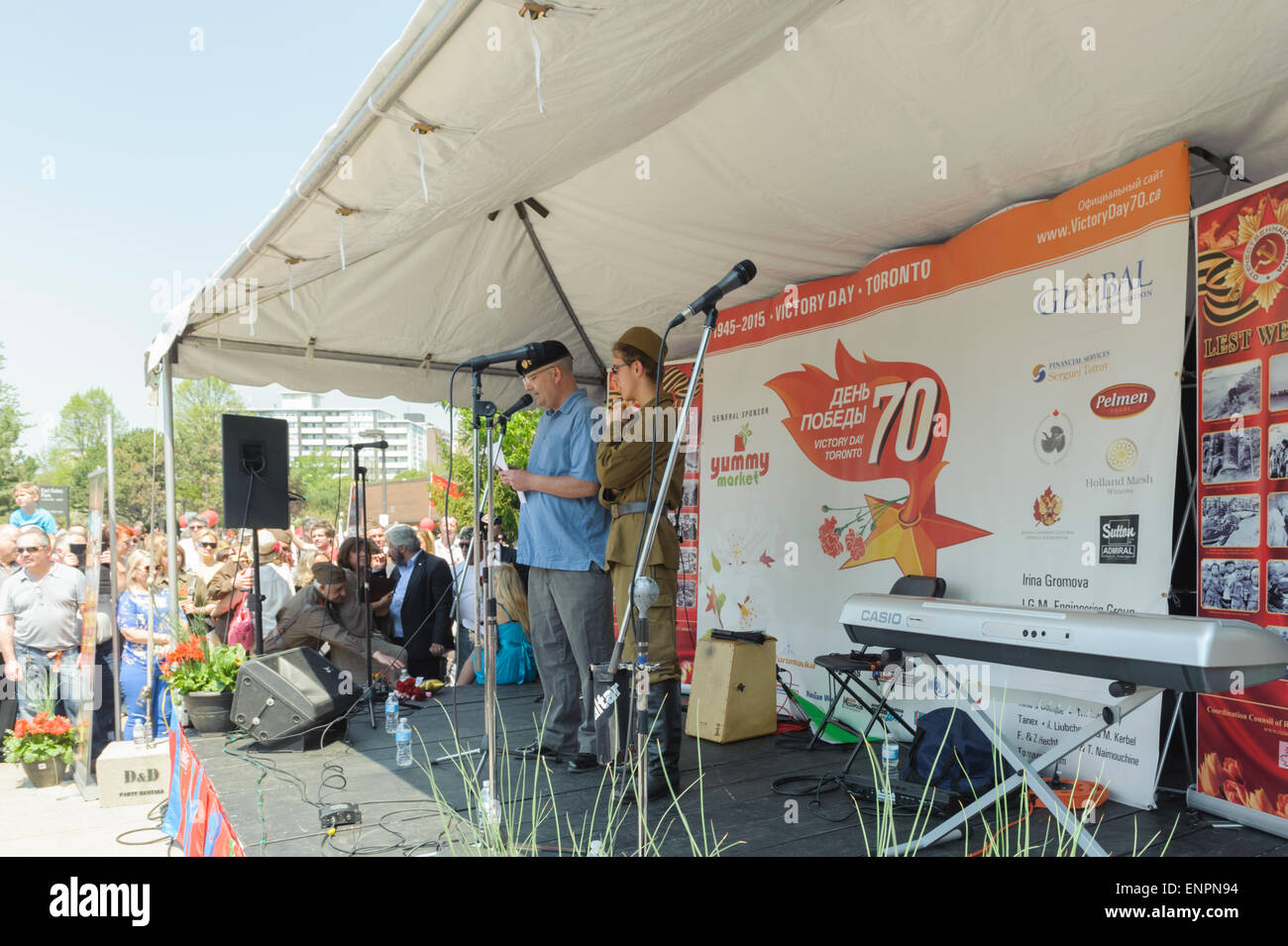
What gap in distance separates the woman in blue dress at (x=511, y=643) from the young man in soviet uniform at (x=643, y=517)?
242 cm

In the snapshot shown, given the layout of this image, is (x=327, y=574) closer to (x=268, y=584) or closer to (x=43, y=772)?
(x=268, y=584)

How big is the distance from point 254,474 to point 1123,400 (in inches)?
159

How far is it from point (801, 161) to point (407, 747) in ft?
9.30

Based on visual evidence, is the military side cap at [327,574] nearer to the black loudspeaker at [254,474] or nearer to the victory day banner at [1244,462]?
the black loudspeaker at [254,474]

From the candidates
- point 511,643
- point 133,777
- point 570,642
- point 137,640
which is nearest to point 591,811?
point 570,642

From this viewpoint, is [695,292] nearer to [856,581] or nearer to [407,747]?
[856,581]

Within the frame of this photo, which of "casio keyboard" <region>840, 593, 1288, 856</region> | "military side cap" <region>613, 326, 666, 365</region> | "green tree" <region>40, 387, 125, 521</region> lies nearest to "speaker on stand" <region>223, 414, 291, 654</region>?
"military side cap" <region>613, 326, 666, 365</region>

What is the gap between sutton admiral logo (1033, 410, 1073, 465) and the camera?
3035mm

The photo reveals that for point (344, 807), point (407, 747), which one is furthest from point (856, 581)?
point (344, 807)

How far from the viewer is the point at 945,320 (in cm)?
358

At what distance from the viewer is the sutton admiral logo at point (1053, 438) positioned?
9.96ft
